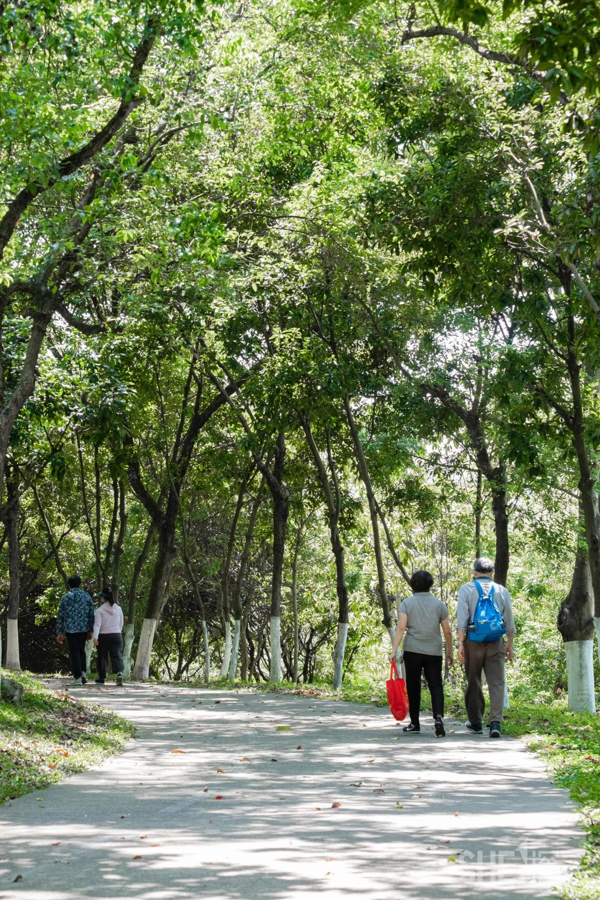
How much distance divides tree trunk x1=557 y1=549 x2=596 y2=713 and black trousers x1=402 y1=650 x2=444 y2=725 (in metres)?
6.58

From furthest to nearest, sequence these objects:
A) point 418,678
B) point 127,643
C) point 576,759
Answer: point 127,643 → point 418,678 → point 576,759

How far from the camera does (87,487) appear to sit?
1246 inches

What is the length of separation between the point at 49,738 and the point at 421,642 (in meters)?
4.13

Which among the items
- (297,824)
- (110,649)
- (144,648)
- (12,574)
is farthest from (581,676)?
(12,574)

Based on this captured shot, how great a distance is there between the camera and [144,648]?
23578 mm

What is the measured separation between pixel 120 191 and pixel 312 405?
714 centimetres

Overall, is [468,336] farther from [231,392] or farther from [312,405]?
[231,392]

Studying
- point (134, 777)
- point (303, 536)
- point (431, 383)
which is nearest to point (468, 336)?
point (431, 383)

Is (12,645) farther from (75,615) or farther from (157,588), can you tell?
(75,615)

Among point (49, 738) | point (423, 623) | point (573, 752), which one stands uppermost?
point (423, 623)

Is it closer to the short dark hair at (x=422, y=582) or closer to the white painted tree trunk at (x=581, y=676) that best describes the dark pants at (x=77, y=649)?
the white painted tree trunk at (x=581, y=676)

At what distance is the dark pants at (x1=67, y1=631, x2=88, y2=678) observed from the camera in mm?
19141

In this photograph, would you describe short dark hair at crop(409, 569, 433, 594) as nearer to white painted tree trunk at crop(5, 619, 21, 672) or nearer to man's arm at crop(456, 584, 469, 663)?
man's arm at crop(456, 584, 469, 663)

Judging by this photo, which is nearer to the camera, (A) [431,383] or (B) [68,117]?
(B) [68,117]
